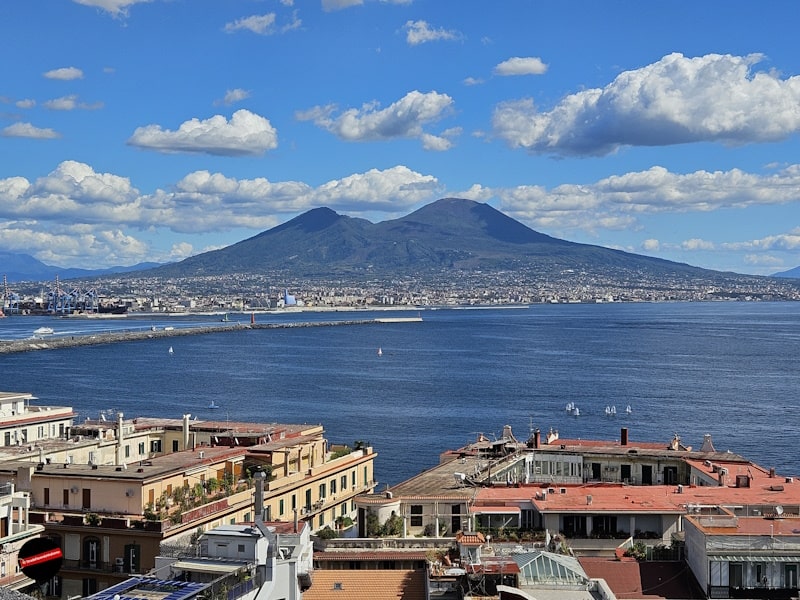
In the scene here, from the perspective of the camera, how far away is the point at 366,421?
54.4m

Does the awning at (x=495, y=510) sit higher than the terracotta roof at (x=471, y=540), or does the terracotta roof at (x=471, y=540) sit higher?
the terracotta roof at (x=471, y=540)

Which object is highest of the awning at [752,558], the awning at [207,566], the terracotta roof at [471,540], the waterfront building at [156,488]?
the awning at [207,566]

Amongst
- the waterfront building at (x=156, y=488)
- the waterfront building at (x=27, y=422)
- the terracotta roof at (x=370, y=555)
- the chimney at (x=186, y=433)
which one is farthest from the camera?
the waterfront building at (x=27, y=422)

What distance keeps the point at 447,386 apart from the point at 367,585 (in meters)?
61.0

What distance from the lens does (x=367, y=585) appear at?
1273cm

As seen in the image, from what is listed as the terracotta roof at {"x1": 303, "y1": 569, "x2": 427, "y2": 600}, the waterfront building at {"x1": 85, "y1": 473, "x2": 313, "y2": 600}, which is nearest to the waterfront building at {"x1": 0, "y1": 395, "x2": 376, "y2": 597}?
the terracotta roof at {"x1": 303, "y1": 569, "x2": 427, "y2": 600}

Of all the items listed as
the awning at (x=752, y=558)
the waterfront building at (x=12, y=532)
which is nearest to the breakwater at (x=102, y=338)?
the waterfront building at (x=12, y=532)

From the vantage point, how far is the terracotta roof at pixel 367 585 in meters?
12.5

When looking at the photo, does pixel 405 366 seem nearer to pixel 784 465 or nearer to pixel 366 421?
pixel 366 421

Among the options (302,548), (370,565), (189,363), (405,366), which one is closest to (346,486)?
(370,565)

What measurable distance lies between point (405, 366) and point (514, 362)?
10.0m

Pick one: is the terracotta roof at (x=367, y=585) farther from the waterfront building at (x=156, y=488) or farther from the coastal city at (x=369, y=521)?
the waterfront building at (x=156, y=488)

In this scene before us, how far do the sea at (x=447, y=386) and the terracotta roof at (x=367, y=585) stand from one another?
21.9 meters

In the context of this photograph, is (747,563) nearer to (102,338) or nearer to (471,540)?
(471,540)
